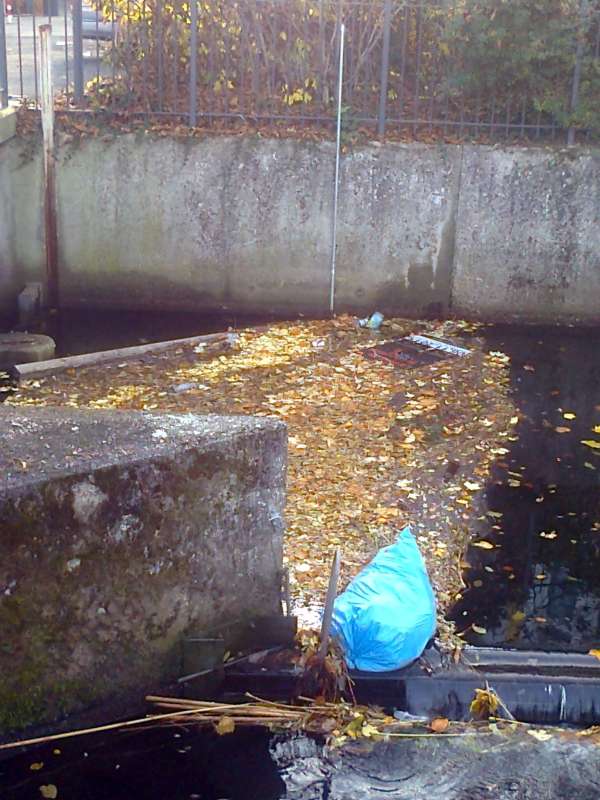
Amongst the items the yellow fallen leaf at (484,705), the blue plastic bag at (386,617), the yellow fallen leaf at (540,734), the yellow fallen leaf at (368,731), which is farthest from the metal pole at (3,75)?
the yellow fallen leaf at (540,734)

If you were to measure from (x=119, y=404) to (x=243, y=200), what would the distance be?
3.17 metres

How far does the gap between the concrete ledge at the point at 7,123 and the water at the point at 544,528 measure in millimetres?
5117

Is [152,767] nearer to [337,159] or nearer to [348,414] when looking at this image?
[348,414]

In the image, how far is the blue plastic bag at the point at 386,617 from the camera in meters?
4.48

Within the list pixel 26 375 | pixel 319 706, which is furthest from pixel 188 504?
pixel 26 375

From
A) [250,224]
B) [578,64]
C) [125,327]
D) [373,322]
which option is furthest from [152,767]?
[578,64]

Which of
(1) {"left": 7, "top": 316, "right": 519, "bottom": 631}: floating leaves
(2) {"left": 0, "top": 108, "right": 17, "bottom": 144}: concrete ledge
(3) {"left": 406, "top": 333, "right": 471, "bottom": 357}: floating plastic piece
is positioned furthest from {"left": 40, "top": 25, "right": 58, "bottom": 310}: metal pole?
(3) {"left": 406, "top": 333, "right": 471, "bottom": 357}: floating plastic piece

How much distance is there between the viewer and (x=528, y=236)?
996 cm

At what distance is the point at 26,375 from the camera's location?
816 centimetres

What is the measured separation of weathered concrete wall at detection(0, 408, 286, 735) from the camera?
3.99 m

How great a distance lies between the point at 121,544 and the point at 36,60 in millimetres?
7295

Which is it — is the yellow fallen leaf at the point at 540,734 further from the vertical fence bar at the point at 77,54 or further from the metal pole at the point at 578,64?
the vertical fence bar at the point at 77,54

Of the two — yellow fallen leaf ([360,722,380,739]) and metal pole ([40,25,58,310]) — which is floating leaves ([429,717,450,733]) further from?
metal pole ([40,25,58,310])

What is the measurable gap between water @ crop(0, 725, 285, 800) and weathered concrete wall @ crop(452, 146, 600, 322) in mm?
6703
